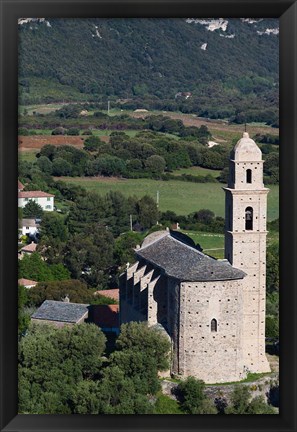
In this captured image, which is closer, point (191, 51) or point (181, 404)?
point (181, 404)

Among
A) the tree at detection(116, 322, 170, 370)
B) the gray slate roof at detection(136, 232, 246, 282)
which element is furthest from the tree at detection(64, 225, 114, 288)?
the tree at detection(116, 322, 170, 370)

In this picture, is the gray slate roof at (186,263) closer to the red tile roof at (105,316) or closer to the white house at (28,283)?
the red tile roof at (105,316)

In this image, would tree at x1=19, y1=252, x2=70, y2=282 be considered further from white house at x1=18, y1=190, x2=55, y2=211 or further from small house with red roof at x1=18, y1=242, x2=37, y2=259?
white house at x1=18, y1=190, x2=55, y2=211

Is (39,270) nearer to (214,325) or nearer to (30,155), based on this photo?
(214,325)

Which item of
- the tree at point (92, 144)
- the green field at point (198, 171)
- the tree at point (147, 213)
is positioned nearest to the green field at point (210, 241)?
the tree at point (147, 213)

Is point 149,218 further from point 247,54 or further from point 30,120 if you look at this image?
point 247,54

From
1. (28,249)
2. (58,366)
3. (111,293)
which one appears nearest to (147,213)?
(28,249)
